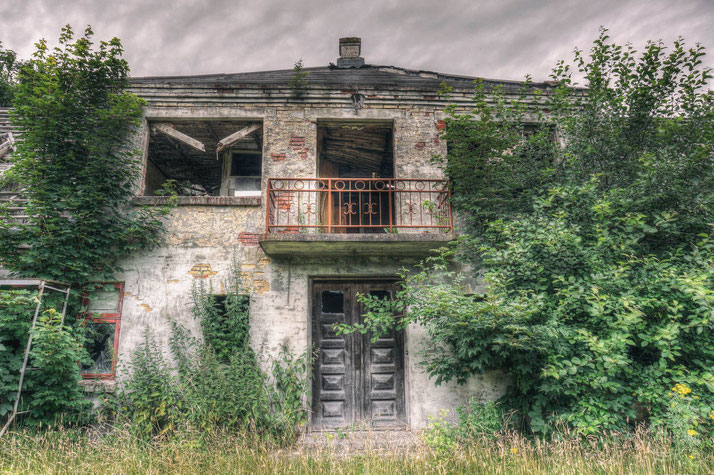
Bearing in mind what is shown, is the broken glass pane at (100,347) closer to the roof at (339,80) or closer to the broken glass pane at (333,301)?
the broken glass pane at (333,301)

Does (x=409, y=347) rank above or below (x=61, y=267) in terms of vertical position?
below

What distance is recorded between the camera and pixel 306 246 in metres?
6.11

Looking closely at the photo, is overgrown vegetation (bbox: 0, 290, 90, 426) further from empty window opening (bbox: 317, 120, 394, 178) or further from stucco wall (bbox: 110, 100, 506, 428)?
empty window opening (bbox: 317, 120, 394, 178)

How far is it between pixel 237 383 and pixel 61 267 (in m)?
3.18

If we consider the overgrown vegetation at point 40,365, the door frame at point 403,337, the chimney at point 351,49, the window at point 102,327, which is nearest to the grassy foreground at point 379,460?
the overgrown vegetation at point 40,365

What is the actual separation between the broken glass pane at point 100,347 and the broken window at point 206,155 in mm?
2496

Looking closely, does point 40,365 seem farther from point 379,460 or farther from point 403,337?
point 403,337

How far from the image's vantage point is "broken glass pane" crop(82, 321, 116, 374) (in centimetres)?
605

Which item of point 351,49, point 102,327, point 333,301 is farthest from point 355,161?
point 102,327

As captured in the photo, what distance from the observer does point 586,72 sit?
585 centimetres

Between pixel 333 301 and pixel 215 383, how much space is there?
2.34m

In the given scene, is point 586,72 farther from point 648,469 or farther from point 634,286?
point 648,469

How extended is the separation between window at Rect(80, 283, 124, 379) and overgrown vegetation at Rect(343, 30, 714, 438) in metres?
3.98

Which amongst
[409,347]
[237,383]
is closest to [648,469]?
[409,347]
